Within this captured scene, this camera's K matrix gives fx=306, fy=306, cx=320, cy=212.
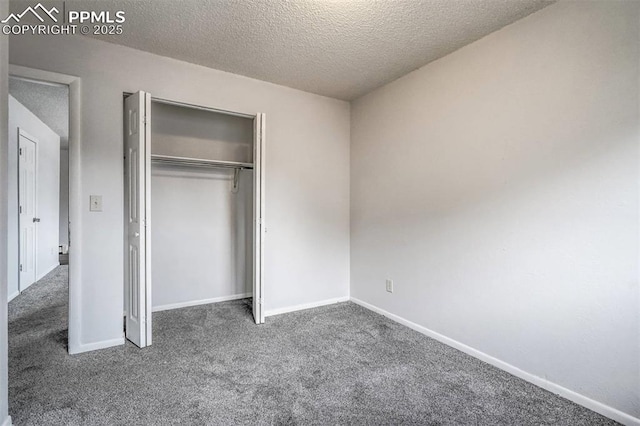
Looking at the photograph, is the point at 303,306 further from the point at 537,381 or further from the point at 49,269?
the point at 49,269

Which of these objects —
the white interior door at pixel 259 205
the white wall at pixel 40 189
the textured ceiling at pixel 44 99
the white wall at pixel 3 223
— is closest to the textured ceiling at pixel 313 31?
the white interior door at pixel 259 205

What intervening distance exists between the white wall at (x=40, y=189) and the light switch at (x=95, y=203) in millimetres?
2121

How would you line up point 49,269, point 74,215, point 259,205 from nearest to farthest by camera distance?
1. point 74,215
2. point 259,205
3. point 49,269

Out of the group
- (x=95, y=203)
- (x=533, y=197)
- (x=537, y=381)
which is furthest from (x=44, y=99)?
(x=537, y=381)

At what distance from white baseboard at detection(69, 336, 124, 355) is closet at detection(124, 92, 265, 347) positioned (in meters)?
0.15

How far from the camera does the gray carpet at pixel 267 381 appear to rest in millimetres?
1679

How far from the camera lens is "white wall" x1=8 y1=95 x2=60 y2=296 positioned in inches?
145

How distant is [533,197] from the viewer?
2012 mm

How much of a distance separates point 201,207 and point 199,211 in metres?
Result: 0.05

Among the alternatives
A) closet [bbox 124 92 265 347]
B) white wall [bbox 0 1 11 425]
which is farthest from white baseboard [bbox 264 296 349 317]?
white wall [bbox 0 1 11 425]

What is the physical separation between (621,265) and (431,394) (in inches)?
50.4

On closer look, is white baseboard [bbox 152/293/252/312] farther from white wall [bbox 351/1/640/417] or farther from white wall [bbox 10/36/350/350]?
white wall [bbox 351/1/640/417]

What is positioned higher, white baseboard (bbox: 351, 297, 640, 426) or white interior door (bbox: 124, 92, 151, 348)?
white interior door (bbox: 124, 92, 151, 348)

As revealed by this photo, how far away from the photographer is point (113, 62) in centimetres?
249
